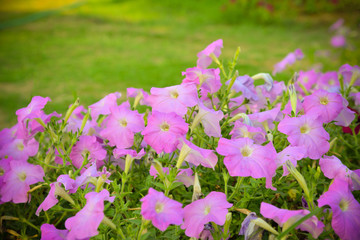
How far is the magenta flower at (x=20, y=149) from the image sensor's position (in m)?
1.45

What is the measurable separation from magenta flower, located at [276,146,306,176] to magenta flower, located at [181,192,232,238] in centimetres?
20

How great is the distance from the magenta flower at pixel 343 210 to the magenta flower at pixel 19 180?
0.89 meters

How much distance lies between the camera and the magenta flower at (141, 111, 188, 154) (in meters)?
1.11

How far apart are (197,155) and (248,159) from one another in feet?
0.45

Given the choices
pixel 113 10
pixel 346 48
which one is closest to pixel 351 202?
pixel 346 48

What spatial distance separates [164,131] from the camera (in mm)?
1127

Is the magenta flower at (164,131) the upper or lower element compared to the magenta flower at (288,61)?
upper

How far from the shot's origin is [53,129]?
54.0 inches

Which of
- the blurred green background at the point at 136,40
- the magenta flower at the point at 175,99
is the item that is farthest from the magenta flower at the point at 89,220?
the blurred green background at the point at 136,40

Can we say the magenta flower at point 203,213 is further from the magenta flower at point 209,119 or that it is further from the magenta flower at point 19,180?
the magenta flower at point 19,180

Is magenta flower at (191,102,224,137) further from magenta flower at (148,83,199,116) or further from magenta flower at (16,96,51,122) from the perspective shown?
magenta flower at (16,96,51,122)

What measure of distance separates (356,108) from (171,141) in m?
0.93

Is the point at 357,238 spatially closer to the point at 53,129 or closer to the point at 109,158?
the point at 109,158

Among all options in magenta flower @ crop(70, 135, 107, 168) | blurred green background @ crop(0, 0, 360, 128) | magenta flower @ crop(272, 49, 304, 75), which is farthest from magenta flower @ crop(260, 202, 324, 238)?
blurred green background @ crop(0, 0, 360, 128)
